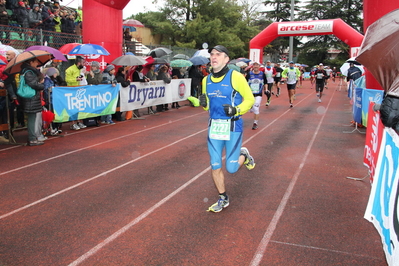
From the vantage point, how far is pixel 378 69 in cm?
485

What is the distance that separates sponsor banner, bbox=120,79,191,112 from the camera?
1389 centimetres

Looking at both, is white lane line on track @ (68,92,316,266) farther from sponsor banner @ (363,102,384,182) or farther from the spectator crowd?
the spectator crowd

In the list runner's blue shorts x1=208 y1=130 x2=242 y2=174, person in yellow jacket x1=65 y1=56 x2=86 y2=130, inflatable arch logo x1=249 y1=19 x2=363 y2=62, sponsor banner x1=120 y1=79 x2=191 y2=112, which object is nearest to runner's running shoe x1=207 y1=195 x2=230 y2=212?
runner's blue shorts x1=208 y1=130 x2=242 y2=174

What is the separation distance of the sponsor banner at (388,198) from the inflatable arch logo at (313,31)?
815 inches

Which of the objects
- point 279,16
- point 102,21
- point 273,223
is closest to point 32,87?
point 102,21

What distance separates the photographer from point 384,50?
464 centimetres

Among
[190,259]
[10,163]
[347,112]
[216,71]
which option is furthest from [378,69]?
[347,112]

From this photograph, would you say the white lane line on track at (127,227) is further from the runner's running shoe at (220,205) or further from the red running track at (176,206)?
the runner's running shoe at (220,205)

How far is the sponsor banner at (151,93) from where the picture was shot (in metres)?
13.9

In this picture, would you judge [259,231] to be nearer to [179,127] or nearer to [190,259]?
[190,259]

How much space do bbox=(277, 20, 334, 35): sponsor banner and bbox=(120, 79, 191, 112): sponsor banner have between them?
1133cm

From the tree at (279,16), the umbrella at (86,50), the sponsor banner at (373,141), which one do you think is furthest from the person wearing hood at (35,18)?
the tree at (279,16)

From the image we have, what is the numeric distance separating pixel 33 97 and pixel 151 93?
257 inches

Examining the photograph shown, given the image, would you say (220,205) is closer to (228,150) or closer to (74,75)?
(228,150)
